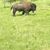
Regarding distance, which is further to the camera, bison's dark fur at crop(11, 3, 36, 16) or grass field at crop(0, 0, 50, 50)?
bison's dark fur at crop(11, 3, 36, 16)

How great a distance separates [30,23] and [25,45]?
12.9 feet

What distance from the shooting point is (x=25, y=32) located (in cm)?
1138

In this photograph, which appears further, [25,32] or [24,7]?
[24,7]

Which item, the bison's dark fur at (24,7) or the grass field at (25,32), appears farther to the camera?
the bison's dark fur at (24,7)

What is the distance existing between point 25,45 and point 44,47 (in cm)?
73

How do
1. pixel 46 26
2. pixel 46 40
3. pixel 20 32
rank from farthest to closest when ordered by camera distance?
pixel 46 26, pixel 20 32, pixel 46 40

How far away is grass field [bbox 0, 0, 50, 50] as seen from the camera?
9.49 meters

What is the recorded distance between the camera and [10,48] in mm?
9211

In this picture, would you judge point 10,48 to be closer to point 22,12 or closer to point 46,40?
point 46,40

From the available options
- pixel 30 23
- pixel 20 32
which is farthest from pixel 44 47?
pixel 30 23

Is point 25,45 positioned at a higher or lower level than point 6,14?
higher

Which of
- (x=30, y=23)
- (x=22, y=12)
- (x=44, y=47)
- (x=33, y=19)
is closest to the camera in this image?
(x=44, y=47)

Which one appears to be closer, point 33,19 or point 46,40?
point 46,40

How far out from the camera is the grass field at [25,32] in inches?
373
